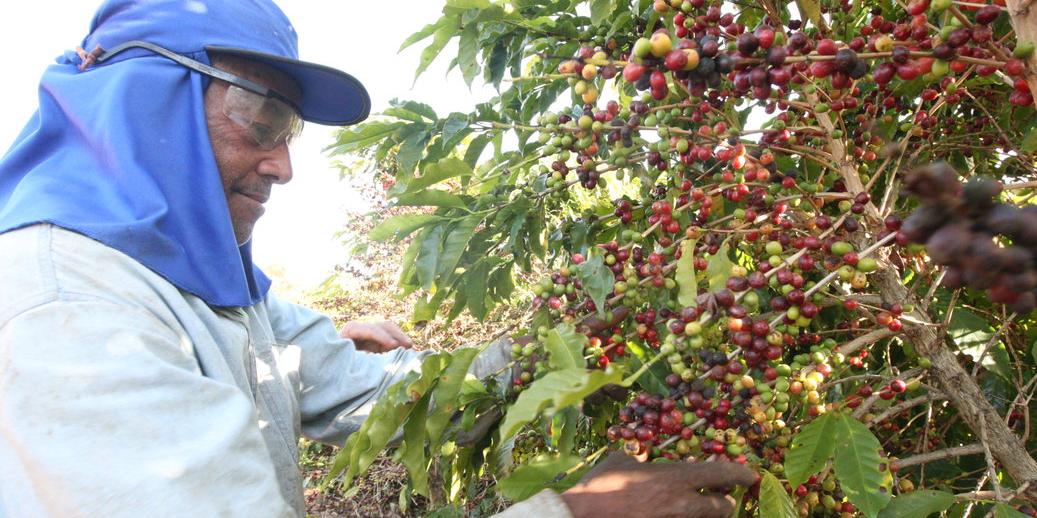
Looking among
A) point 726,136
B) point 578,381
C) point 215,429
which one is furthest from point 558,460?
point 726,136

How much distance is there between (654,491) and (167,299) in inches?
47.8

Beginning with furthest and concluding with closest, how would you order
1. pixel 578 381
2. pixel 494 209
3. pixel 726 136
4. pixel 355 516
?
pixel 355 516, pixel 494 209, pixel 726 136, pixel 578 381

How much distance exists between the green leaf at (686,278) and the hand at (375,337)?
1.59m

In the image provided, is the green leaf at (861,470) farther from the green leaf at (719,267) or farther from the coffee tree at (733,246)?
the green leaf at (719,267)

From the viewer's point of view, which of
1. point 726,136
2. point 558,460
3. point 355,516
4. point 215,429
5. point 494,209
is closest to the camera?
point 215,429

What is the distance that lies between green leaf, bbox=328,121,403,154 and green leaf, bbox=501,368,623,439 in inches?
55.5

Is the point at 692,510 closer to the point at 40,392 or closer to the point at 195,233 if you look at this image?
the point at 40,392

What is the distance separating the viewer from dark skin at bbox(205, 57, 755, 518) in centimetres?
131

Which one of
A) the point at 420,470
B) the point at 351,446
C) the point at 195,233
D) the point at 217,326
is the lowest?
the point at 420,470

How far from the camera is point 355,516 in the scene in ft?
17.5

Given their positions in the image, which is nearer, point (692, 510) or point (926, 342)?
point (692, 510)

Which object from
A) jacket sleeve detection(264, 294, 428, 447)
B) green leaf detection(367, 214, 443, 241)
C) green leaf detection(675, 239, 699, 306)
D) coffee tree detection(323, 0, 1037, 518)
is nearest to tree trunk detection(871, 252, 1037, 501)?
coffee tree detection(323, 0, 1037, 518)

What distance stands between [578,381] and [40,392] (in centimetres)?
96

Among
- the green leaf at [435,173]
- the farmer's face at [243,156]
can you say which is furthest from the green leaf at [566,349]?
the farmer's face at [243,156]
